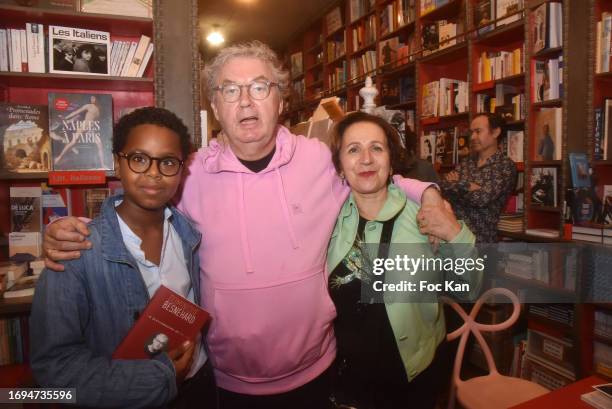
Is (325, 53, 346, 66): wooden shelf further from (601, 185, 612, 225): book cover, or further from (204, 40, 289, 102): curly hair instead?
(204, 40, 289, 102): curly hair

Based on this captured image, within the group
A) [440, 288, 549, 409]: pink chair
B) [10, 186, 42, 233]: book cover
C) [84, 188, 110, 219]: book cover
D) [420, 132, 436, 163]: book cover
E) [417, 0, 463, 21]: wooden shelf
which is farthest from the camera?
[420, 132, 436, 163]: book cover

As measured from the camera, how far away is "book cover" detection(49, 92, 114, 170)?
1900 mm

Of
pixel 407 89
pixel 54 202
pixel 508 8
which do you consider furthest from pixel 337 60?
pixel 54 202

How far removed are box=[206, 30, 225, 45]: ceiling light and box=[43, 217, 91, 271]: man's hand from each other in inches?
234

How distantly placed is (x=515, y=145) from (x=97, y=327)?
312cm

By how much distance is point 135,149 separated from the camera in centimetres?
104

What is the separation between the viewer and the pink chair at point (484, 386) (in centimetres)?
172

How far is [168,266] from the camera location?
1117 mm

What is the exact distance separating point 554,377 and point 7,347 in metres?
3.23

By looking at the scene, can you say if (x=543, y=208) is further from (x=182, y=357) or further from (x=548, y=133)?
(x=182, y=357)

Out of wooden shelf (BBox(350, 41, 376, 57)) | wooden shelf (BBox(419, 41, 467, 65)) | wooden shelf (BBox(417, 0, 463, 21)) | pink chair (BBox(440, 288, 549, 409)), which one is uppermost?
wooden shelf (BBox(350, 41, 376, 57))

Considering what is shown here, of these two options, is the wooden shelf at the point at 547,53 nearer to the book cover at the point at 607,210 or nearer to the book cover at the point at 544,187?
the book cover at the point at 544,187

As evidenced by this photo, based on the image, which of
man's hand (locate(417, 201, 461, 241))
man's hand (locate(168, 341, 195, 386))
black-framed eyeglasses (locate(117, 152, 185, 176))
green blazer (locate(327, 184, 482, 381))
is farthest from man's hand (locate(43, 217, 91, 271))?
man's hand (locate(417, 201, 461, 241))

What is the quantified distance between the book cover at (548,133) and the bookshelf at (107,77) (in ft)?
7.52
